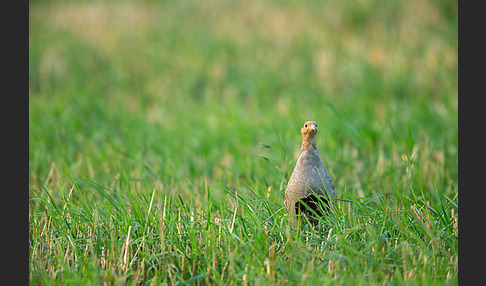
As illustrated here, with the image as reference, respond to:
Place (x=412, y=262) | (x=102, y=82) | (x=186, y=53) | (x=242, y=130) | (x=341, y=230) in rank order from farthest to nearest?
(x=186, y=53) → (x=102, y=82) → (x=242, y=130) → (x=341, y=230) → (x=412, y=262)

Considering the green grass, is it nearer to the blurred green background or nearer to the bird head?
the blurred green background

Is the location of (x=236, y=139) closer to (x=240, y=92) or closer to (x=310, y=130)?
(x=240, y=92)

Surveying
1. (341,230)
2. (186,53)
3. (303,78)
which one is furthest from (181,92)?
(341,230)

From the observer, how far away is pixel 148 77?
8.94 meters

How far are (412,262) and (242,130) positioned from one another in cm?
382

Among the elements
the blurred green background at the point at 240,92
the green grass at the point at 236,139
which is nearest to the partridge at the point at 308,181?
the green grass at the point at 236,139

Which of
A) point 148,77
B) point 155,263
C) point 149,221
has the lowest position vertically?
point 155,263

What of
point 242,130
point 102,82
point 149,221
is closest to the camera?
point 149,221

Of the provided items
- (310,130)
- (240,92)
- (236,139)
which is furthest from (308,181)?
(240,92)

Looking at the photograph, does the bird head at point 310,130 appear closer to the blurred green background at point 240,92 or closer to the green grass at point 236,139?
the green grass at point 236,139

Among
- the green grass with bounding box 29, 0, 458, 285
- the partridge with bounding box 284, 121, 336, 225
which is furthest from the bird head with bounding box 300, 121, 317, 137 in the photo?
the green grass with bounding box 29, 0, 458, 285

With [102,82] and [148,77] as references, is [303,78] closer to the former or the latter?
[148,77]

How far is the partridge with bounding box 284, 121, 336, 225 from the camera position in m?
2.74

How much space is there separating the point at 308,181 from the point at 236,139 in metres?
3.32
